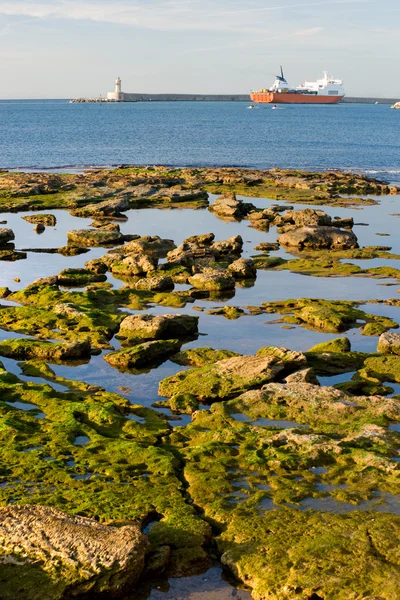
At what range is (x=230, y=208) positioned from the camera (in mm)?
41312

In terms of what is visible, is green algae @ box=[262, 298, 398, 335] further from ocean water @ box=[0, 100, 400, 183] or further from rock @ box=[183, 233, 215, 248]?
ocean water @ box=[0, 100, 400, 183]

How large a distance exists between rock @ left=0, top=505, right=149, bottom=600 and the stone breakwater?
20 mm

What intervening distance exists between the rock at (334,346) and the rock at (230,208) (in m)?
22.3

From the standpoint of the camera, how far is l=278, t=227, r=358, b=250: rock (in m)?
33.0

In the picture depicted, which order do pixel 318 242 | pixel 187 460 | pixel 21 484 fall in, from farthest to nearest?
pixel 318 242, pixel 187 460, pixel 21 484

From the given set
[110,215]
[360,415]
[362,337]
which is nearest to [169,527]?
[360,415]

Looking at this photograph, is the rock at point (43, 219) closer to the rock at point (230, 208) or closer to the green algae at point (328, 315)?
the rock at point (230, 208)

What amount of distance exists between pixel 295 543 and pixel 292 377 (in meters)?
6.41

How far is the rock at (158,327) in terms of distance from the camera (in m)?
20.3

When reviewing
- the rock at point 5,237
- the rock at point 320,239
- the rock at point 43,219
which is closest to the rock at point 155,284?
the rock at point 320,239

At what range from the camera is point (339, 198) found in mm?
47281

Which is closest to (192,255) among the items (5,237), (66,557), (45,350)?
(5,237)

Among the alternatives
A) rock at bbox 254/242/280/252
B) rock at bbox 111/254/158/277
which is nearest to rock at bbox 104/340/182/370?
rock at bbox 111/254/158/277

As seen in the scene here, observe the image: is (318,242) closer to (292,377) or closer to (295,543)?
(292,377)
